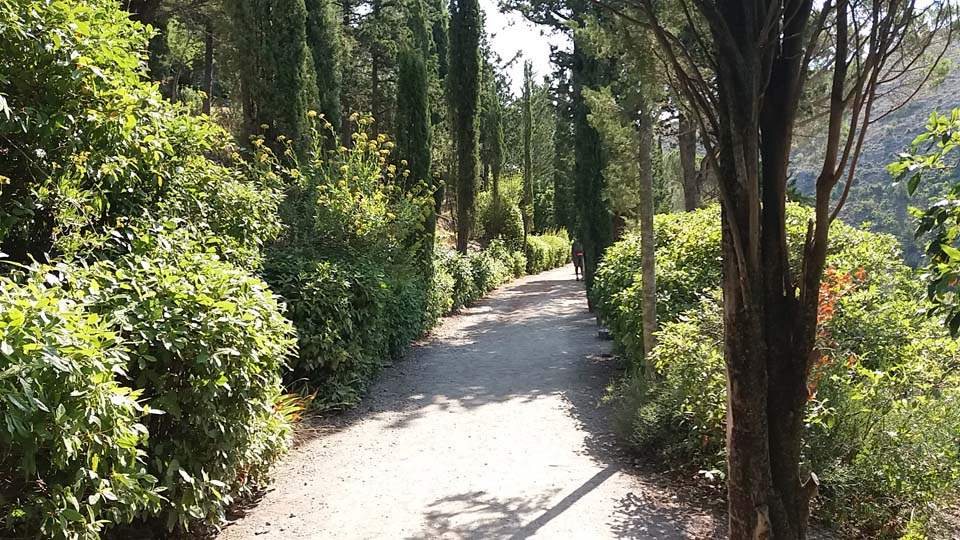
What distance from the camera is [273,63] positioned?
31.9 ft

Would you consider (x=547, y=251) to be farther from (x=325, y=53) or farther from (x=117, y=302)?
(x=117, y=302)

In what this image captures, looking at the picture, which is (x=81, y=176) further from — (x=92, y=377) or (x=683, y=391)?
(x=683, y=391)

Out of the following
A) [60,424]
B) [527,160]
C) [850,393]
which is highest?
[527,160]

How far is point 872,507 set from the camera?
3.57m

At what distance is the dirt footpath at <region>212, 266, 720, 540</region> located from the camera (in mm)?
3846

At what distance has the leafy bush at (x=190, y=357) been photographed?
3107 millimetres

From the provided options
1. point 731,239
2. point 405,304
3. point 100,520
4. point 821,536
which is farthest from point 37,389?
point 405,304

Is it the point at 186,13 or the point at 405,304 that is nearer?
the point at 405,304

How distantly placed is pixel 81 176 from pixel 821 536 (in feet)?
16.5

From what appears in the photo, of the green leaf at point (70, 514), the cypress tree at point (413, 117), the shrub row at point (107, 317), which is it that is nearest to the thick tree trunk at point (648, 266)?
the shrub row at point (107, 317)

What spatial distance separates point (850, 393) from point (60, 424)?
432 centimetres

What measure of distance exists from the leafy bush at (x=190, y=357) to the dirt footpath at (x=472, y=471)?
0.60 metres

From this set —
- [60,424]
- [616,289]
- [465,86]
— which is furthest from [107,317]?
[465,86]

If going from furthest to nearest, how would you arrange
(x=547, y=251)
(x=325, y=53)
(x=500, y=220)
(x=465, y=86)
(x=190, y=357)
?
(x=547, y=251) < (x=500, y=220) < (x=465, y=86) < (x=325, y=53) < (x=190, y=357)
